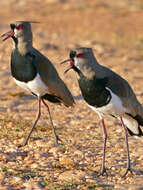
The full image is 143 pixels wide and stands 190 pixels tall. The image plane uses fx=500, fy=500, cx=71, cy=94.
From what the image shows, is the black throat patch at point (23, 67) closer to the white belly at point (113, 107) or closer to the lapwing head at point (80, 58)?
the lapwing head at point (80, 58)

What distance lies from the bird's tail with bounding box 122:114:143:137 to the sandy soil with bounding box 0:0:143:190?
305mm

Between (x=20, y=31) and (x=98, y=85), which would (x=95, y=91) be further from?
(x=20, y=31)

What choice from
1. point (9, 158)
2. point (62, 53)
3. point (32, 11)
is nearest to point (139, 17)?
point (32, 11)

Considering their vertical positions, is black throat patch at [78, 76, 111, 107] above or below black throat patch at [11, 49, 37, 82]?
below

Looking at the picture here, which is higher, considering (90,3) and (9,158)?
(90,3)

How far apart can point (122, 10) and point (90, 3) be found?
1.33 m

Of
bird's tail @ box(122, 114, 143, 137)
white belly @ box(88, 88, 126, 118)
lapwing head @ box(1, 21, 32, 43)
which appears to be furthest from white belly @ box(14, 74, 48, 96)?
bird's tail @ box(122, 114, 143, 137)

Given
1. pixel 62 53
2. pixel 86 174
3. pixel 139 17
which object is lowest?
pixel 86 174

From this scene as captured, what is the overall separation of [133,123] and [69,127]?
1.48 meters

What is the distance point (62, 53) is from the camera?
11.7 m

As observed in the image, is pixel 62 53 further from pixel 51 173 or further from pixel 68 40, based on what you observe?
pixel 51 173

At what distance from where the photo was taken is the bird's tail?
580cm

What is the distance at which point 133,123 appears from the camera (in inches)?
232

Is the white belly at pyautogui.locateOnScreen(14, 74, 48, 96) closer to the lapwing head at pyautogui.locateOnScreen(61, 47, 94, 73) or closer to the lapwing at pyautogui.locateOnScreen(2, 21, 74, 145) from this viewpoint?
the lapwing at pyautogui.locateOnScreen(2, 21, 74, 145)
